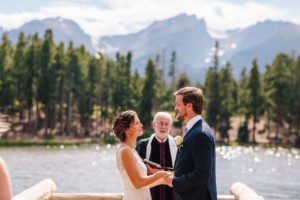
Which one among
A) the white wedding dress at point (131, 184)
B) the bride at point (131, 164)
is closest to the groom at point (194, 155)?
the bride at point (131, 164)

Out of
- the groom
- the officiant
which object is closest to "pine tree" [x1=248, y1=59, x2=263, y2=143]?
the officiant

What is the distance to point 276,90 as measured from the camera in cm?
8050

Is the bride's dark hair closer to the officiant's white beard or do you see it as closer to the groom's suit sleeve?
the groom's suit sleeve

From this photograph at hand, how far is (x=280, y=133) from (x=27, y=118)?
39.3 m

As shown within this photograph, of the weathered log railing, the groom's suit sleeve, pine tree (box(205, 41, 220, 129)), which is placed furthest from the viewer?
pine tree (box(205, 41, 220, 129))

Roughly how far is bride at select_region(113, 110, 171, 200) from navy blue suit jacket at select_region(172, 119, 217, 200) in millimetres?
442

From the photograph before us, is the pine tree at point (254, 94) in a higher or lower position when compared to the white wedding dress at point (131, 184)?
higher

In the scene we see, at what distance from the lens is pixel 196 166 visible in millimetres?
5344

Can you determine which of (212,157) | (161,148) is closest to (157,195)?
(161,148)

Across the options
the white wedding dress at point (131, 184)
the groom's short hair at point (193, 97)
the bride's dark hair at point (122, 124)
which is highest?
the groom's short hair at point (193, 97)

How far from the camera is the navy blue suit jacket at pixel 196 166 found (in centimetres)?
536

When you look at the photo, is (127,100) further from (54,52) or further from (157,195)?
(157,195)

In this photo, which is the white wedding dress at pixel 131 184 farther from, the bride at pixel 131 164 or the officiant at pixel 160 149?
the officiant at pixel 160 149

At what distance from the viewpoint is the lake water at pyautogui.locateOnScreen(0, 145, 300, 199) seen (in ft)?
109
